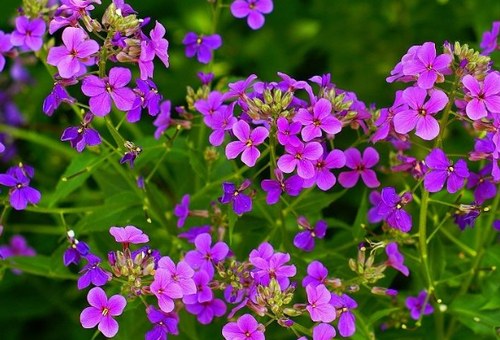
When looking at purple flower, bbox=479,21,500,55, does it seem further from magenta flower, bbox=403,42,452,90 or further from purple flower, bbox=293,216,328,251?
purple flower, bbox=293,216,328,251

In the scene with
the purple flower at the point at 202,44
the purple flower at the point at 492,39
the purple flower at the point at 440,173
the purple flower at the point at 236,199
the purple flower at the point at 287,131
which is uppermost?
the purple flower at the point at 492,39

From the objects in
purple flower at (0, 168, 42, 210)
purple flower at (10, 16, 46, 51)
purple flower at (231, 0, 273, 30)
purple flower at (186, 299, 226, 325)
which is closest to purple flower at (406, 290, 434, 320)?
purple flower at (186, 299, 226, 325)

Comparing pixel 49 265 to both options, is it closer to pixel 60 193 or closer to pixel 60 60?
pixel 60 193

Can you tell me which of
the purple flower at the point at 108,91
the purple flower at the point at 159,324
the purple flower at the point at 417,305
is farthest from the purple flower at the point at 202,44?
the purple flower at the point at 417,305

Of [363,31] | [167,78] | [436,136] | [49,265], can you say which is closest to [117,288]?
[49,265]

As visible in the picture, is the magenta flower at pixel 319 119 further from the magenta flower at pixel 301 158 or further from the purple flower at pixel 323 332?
the purple flower at pixel 323 332

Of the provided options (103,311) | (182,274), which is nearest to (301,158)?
(182,274)

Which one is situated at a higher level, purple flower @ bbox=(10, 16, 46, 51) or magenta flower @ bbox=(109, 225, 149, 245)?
purple flower @ bbox=(10, 16, 46, 51)
